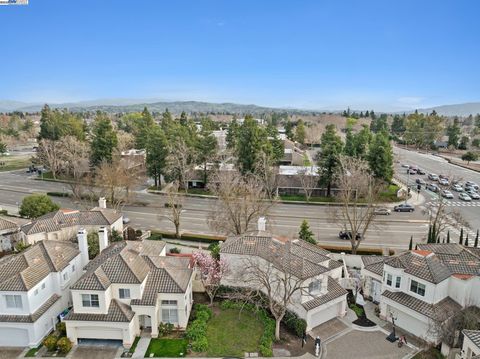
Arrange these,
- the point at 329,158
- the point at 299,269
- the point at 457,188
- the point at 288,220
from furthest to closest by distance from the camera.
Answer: the point at 457,188
the point at 329,158
the point at 288,220
the point at 299,269

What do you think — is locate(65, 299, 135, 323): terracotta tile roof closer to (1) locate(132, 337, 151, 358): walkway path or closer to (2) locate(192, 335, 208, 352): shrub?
(1) locate(132, 337, 151, 358): walkway path

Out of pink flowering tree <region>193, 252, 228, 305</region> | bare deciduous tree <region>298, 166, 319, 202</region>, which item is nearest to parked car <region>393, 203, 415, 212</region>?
bare deciduous tree <region>298, 166, 319, 202</region>

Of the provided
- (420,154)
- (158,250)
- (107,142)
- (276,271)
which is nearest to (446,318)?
(276,271)

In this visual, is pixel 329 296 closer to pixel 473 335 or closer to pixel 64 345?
pixel 473 335

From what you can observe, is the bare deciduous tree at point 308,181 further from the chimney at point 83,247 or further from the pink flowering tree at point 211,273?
the chimney at point 83,247

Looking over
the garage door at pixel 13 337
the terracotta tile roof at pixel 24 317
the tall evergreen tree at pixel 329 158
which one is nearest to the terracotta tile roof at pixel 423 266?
the terracotta tile roof at pixel 24 317

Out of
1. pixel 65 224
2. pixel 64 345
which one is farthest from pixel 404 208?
pixel 64 345

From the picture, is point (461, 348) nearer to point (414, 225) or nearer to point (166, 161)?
point (414, 225)

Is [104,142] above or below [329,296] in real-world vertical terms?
above
